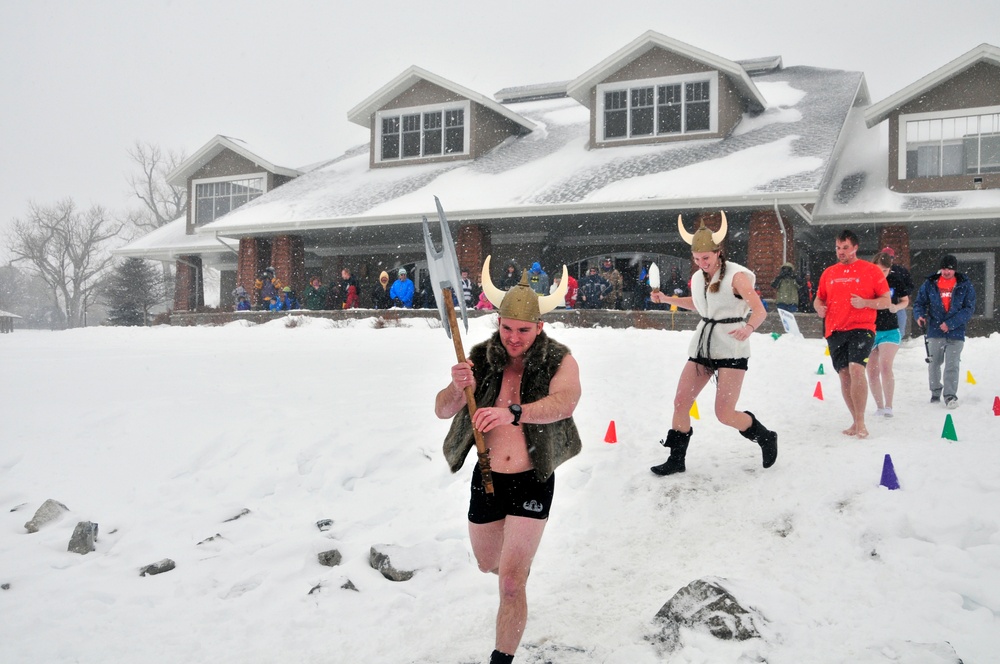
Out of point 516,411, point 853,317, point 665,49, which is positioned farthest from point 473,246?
point 516,411

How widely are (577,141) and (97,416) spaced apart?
47.7 feet

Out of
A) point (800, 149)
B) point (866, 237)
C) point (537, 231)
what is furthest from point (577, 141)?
point (866, 237)

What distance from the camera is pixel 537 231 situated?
19297 millimetres

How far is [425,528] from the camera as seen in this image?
5.40 metres

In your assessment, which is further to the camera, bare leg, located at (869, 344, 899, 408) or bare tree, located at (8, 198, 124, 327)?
bare tree, located at (8, 198, 124, 327)

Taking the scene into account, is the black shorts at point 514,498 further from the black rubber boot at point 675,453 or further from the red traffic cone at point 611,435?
the red traffic cone at point 611,435

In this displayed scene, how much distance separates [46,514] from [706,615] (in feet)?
14.6

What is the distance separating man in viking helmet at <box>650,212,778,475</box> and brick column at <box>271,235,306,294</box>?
15.6m

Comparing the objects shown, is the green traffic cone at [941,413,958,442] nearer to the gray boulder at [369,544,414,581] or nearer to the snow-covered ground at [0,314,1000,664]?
the snow-covered ground at [0,314,1000,664]

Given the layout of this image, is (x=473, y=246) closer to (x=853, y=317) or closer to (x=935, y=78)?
(x=935, y=78)

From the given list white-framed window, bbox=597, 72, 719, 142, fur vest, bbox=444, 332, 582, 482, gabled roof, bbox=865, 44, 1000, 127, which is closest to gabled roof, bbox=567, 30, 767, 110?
white-framed window, bbox=597, 72, 719, 142

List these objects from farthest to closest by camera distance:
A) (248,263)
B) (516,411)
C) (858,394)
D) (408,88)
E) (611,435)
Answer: (248,263), (408,88), (611,435), (858,394), (516,411)

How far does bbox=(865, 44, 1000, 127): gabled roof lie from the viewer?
15604 millimetres

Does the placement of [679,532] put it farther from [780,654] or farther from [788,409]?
[788,409]
